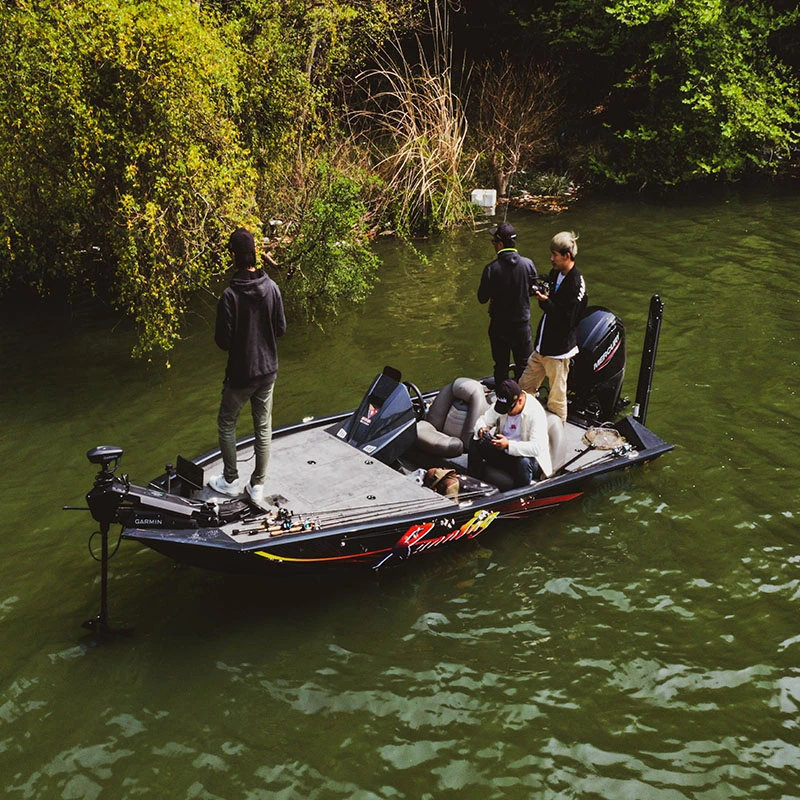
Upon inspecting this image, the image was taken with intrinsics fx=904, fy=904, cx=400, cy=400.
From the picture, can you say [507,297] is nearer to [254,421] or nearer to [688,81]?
[254,421]

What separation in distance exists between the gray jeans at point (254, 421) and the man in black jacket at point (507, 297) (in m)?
3.15

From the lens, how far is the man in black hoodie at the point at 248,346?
7.24 m

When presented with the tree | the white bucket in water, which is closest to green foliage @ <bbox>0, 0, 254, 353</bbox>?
the white bucket in water

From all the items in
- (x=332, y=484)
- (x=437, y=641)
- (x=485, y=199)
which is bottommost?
(x=437, y=641)

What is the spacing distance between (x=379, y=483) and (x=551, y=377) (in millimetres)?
2428

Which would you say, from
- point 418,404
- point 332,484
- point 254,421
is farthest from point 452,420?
point 254,421

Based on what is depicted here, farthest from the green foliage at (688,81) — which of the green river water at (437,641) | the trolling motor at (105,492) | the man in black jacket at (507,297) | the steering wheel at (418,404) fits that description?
the trolling motor at (105,492)

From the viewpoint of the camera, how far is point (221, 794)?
5.91m

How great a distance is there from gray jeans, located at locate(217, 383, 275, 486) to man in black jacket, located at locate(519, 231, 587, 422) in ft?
10.5

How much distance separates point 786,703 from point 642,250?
40.4 ft

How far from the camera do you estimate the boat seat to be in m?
9.09

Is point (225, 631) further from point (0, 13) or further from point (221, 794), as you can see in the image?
point (0, 13)

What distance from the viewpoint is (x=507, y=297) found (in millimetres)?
9945

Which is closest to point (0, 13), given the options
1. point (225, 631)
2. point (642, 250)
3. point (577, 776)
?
point (225, 631)
